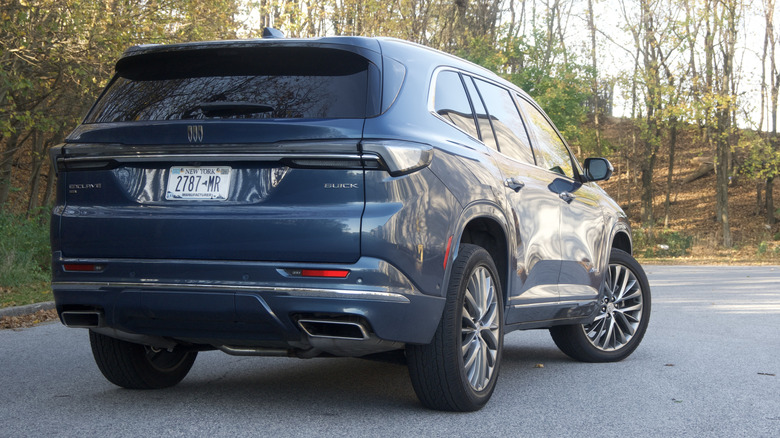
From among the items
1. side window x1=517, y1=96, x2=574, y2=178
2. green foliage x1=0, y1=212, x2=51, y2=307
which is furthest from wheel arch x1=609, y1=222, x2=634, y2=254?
green foliage x1=0, y1=212, x2=51, y2=307

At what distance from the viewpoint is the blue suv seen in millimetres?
4148

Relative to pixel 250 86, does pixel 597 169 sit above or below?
below

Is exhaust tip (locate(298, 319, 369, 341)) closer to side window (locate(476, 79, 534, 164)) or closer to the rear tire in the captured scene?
the rear tire

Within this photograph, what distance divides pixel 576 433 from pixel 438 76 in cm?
201

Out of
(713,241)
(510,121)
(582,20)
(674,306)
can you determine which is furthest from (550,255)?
(582,20)

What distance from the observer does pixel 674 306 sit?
39.4ft

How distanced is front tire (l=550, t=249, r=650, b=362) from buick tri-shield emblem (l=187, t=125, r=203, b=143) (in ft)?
12.0

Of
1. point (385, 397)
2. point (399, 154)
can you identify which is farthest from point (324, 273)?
point (385, 397)

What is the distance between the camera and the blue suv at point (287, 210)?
13.6ft

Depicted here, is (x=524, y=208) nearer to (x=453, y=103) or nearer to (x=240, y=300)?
(x=453, y=103)

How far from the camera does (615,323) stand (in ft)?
23.9

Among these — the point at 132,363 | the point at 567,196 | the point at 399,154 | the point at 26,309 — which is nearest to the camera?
the point at 399,154

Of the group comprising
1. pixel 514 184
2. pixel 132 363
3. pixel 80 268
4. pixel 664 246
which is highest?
pixel 514 184

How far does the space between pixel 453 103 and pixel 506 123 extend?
82 centimetres
